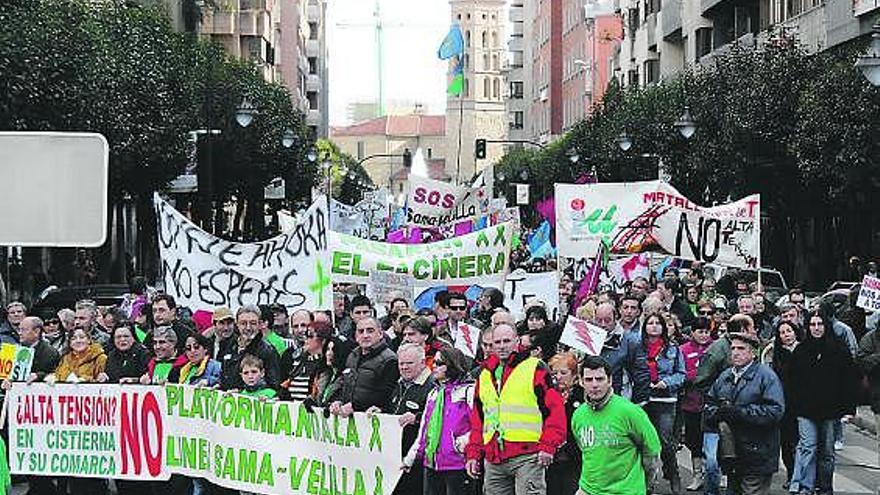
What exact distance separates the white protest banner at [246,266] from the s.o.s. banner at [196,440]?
2.37m

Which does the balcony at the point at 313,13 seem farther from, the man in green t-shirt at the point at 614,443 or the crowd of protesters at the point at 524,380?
the man in green t-shirt at the point at 614,443

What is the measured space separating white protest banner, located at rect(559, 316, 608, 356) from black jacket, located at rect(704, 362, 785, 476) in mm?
986

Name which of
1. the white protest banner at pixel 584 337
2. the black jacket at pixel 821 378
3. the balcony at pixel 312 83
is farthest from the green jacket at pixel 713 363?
the balcony at pixel 312 83

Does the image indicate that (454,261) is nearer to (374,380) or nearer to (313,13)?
(374,380)

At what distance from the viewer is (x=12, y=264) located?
41.9 m

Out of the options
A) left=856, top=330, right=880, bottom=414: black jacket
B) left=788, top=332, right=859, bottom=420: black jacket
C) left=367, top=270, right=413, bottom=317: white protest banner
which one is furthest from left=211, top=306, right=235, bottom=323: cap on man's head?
left=856, top=330, right=880, bottom=414: black jacket

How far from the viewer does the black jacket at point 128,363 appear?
13078 mm

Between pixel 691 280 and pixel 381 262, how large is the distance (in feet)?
22.8

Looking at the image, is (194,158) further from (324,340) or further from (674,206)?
(324,340)

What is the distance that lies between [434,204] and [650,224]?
1069 cm

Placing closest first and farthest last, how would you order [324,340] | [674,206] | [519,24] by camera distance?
[324,340], [674,206], [519,24]

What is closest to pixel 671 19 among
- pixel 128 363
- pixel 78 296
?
pixel 78 296

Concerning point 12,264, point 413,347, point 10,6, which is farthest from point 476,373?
point 12,264

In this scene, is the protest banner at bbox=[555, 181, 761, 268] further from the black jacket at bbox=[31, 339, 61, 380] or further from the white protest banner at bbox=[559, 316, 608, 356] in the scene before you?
the white protest banner at bbox=[559, 316, 608, 356]
